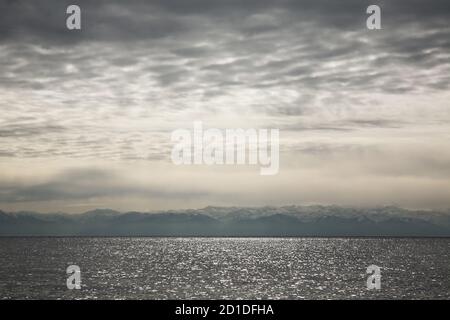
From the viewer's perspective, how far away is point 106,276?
103m

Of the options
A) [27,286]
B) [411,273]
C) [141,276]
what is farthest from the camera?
[411,273]

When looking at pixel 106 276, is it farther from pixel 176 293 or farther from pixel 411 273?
pixel 411 273
